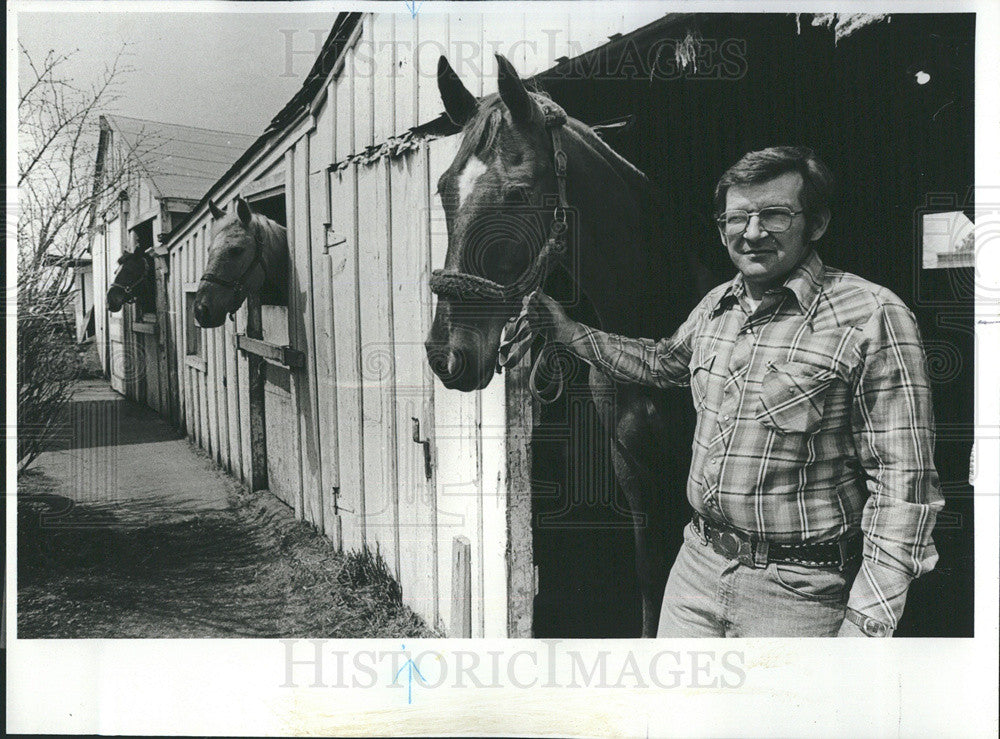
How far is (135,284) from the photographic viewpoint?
3.21 metres

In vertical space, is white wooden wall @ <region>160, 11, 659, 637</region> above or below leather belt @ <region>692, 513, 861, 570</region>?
above

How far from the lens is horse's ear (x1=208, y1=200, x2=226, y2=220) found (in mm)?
3174

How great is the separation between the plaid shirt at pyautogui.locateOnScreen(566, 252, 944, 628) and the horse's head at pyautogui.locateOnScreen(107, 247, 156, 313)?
2340mm

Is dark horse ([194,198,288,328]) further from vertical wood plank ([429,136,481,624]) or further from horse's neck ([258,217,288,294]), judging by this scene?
vertical wood plank ([429,136,481,624])

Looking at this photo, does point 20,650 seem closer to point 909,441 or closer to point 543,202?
point 543,202

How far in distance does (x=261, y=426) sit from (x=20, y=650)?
4.45ft

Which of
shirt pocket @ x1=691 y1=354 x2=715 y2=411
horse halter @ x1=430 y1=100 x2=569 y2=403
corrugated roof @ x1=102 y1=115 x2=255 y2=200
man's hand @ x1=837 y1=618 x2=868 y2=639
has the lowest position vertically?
man's hand @ x1=837 y1=618 x2=868 y2=639

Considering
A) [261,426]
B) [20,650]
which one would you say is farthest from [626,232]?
[20,650]

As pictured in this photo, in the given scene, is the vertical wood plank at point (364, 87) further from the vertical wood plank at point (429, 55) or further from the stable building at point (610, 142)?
the vertical wood plank at point (429, 55)

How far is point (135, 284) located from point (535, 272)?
5.76ft

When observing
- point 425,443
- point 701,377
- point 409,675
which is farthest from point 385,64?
point 409,675

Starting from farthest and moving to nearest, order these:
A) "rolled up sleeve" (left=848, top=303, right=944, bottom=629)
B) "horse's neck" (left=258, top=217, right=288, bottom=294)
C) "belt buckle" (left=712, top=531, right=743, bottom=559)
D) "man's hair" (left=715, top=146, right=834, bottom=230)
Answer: "horse's neck" (left=258, top=217, right=288, bottom=294)
"man's hair" (left=715, top=146, right=834, bottom=230)
"belt buckle" (left=712, top=531, right=743, bottom=559)
"rolled up sleeve" (left=848, top=303, right=944, bottom=629)

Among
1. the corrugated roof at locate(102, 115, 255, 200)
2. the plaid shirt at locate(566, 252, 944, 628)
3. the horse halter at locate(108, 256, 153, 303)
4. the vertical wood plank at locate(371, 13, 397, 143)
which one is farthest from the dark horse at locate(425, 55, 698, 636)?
the horse halter at locate(108, 256, 153, 303)

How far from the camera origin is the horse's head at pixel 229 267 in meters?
3.16
